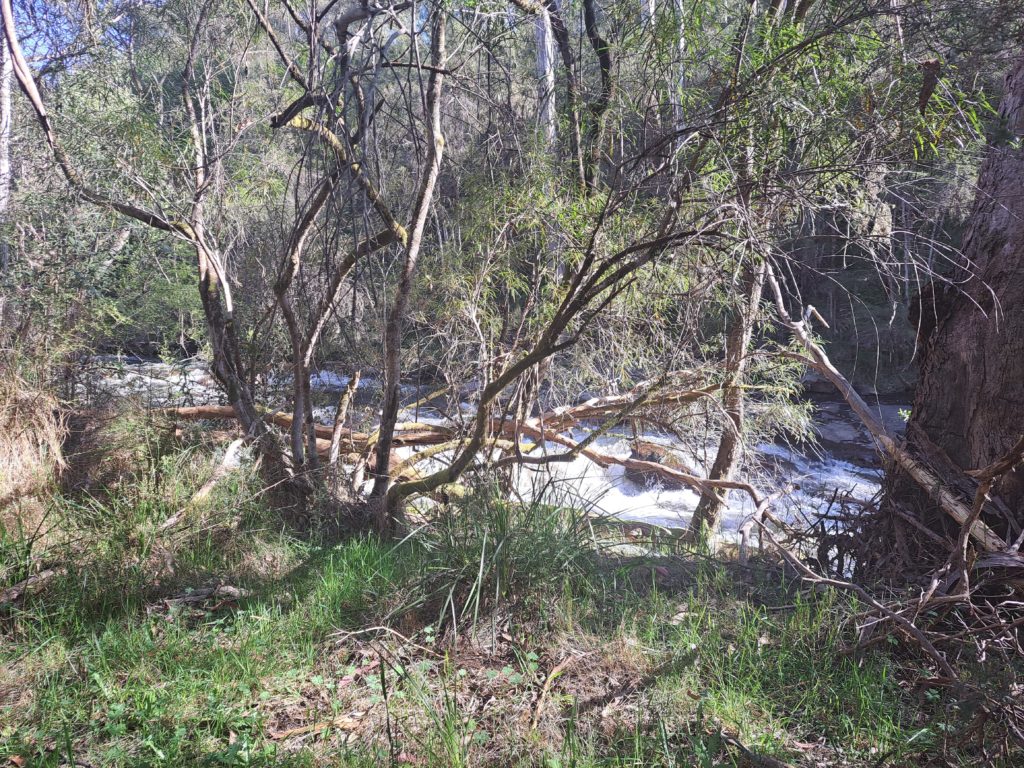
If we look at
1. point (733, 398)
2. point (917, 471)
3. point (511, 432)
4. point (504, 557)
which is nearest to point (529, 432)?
point (511, 432)

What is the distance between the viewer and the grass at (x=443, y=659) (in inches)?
88.3

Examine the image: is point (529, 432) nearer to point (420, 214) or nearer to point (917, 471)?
point (420, 214)

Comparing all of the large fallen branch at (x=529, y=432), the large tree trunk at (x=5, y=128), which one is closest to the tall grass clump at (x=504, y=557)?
the large fallen branch at (x=529, y=432)

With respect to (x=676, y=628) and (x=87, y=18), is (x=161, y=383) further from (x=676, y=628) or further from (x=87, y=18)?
(x=676, y=628)

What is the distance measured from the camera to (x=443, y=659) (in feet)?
9.07

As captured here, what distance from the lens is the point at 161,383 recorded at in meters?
6.79

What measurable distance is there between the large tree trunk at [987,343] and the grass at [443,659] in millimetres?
992

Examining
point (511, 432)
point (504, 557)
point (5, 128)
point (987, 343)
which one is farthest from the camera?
point (5, 128)

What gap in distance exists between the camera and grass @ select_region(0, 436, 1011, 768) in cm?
224

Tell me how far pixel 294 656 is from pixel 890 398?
15249mm

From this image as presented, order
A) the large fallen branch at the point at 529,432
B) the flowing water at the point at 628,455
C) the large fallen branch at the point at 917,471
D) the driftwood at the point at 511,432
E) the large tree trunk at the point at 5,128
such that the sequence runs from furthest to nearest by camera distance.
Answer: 1. the large tree trunk at the point at 5,128
2. the driftwood at the point at 511,432
3. the large fallen branch at the point at 529,432
4. the flowing water at the point at 628,455
5. the large fallen branch at the point at 917,471

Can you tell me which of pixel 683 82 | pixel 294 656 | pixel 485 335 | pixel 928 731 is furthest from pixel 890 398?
pixel 294 656

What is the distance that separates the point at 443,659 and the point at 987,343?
3.00 metres

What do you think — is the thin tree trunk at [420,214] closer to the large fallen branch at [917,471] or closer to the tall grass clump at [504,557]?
the tall grass clump at [504,557]
